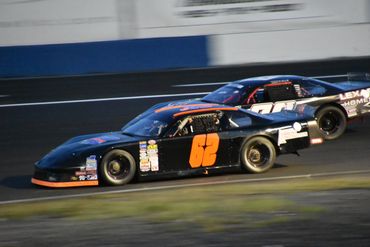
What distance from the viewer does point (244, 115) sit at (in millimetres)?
10758

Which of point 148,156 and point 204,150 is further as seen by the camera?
point 204,150

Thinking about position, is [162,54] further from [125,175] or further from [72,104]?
[125,175]

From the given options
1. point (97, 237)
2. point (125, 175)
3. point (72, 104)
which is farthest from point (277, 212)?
point (72, 104)

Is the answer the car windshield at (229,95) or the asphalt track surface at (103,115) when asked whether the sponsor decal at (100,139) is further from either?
the car windshield at (229,95)

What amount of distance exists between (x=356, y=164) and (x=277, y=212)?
4536 mm

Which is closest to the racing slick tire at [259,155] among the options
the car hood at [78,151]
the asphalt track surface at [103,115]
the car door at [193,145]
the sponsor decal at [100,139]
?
the asphalt track surface at [103,115]

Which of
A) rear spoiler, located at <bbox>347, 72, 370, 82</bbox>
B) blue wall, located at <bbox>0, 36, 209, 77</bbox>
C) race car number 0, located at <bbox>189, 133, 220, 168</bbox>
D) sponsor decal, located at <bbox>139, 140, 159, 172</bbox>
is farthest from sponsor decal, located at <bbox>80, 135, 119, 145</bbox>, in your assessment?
blue wall, located at <bbox>0, 36, 209, 77</bbox>

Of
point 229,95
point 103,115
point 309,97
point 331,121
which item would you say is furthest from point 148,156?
point 103,115

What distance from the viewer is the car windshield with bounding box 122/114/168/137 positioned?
1038 centimetres

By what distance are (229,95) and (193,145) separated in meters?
2.90

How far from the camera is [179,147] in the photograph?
33.7ft

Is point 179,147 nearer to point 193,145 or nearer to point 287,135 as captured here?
point 193,145

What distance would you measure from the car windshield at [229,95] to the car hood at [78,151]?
9.31 feet

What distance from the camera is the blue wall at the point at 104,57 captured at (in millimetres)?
22641
